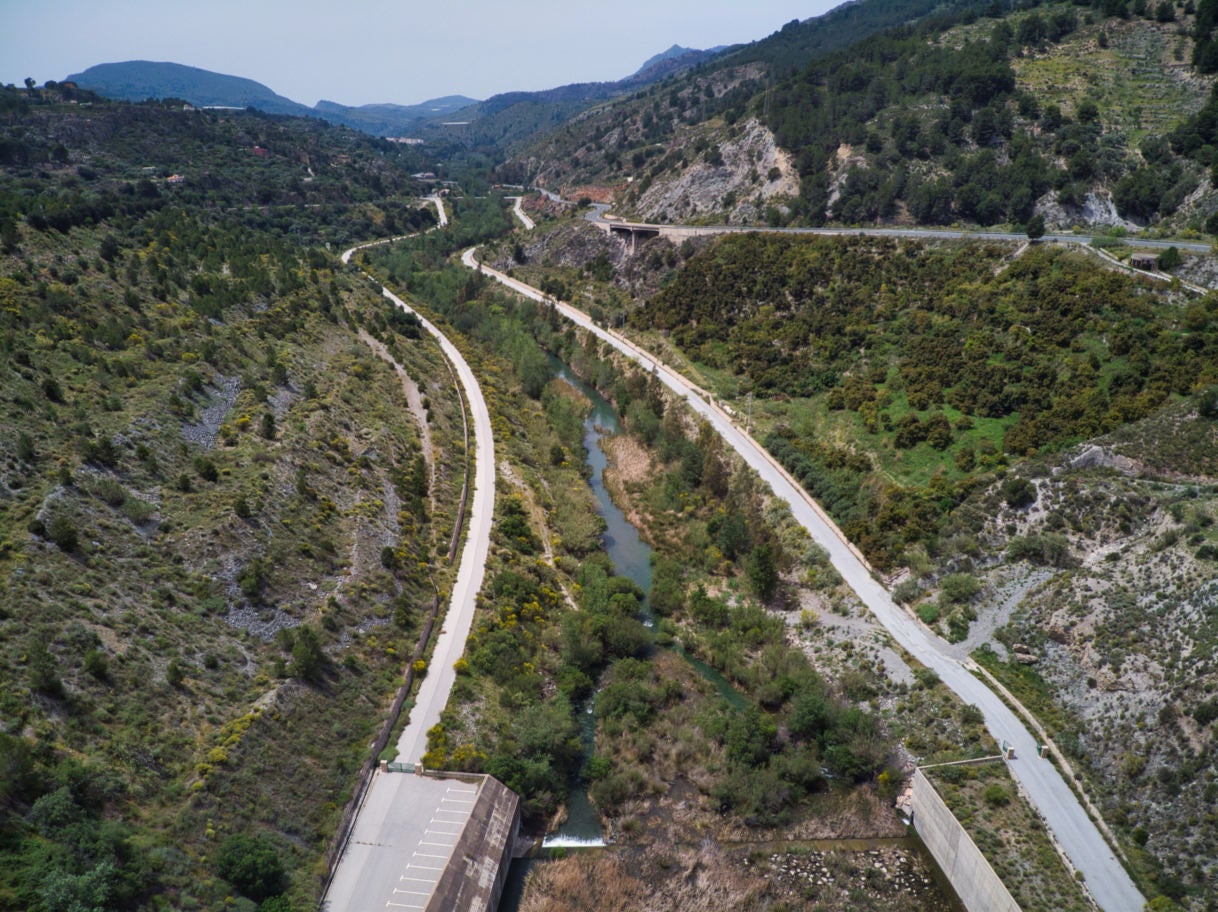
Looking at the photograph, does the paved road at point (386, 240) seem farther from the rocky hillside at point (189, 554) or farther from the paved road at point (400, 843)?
the paved road at point (400, 843)

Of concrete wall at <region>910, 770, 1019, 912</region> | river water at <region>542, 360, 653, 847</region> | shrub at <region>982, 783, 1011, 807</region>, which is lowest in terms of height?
concrete wall at <region>910, 770, 1019, 912</region>

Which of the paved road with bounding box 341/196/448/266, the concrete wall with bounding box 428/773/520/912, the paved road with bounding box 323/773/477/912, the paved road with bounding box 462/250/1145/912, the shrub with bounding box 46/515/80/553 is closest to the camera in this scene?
the concrete wall with bounding box 428/773/520/912

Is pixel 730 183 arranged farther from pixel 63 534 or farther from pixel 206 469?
pixel 63 534

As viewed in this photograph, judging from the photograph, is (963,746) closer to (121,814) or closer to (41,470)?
(121,814)

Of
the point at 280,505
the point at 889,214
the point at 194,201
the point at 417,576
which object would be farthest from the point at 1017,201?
the point at 194,201

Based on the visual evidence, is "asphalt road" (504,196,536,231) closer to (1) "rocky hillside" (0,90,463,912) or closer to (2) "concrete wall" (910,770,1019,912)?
(1) "rocky hillside" (0,90,463,912)

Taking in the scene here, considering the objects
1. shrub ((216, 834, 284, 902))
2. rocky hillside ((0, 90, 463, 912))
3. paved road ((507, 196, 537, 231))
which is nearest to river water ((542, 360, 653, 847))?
rocky hillside ((0, 90, 463, 912))

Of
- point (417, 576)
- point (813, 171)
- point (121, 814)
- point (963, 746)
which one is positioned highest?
point (813, 171)
